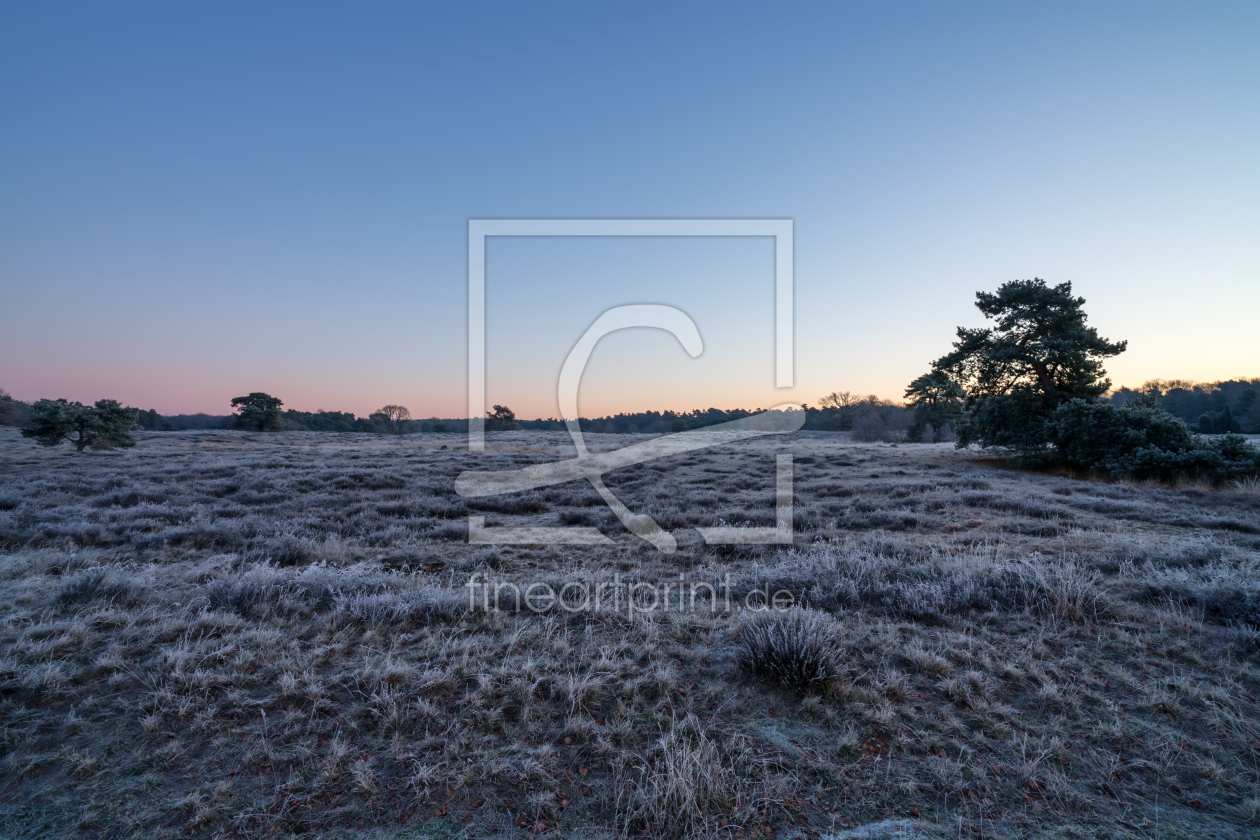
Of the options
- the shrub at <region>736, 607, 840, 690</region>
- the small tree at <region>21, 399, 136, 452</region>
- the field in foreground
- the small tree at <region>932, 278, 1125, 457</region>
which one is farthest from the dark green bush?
the small tree at <region>21, 399, 136, 452</region>

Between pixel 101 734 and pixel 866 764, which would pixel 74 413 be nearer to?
pixel 101 734

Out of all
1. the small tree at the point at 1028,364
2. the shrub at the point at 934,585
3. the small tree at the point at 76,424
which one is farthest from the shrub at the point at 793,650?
the small tree at the point at 76,424

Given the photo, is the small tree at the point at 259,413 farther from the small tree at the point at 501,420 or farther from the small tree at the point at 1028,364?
the small tree at the point at 1028,364

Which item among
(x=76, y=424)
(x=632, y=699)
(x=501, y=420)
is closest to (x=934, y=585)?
(x=632, y=699)

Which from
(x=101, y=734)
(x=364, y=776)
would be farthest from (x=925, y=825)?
(x=101, y=734)

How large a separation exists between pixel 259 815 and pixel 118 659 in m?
2.66

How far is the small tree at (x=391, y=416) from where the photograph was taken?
7288 centimetres

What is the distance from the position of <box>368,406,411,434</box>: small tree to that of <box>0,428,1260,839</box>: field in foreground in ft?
231

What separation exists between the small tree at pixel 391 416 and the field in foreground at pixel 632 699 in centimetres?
7047

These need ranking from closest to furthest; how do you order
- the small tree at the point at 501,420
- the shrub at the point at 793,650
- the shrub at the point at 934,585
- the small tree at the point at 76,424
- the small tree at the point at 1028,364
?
1. the shrub at the point at 793,650
2. the shrub at the point at 934,585
3. the small tree at the point at 1028,364
4. the small tree at the point at 76,424
5. the small tree at the point at 501,420

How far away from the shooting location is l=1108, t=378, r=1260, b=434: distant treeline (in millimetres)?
42062

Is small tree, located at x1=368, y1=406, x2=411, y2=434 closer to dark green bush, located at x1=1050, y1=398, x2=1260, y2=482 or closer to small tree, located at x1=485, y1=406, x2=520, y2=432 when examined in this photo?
small tree, located at x1=485, y1=406, x2=520, y2=432

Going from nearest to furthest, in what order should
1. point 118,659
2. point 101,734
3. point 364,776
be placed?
1. point 364,776
2. point 101,734
3. point 118,659

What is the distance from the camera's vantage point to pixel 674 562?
7941 millimetres
